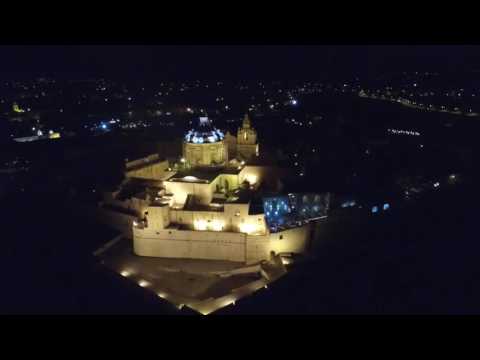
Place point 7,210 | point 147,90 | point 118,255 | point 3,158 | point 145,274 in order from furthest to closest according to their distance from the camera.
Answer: point 147,90
point 3,158
point 7,210
point 118,255
point 145,274

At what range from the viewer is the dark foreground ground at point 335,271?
15883 mm

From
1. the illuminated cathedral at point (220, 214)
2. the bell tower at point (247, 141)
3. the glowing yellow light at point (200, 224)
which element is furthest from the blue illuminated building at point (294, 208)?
the bell tower at point (247, 141)

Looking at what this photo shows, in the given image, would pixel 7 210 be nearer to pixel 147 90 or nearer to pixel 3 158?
pixel 3 158

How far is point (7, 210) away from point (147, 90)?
7598 cm

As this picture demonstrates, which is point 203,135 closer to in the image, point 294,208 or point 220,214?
point 294,208

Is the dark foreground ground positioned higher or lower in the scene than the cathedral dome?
lower

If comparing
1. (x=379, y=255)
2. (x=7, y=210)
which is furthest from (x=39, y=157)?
(x=379, y=255)

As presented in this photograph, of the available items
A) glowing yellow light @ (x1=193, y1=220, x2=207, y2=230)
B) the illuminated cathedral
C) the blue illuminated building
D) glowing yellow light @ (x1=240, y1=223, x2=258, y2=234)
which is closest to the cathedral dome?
the illuminated cathedral

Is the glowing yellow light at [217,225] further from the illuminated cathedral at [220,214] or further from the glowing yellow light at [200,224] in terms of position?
the glowing yellow light at [200,224]

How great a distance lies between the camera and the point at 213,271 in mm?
19047

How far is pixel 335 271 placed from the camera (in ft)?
59.6

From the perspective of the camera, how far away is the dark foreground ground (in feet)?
52.1

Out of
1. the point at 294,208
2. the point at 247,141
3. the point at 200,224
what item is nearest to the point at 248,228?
the point at 200,224

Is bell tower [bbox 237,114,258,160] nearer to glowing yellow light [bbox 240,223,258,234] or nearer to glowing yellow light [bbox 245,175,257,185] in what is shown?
glowing yellow light [bbox 245,175,257,185]
